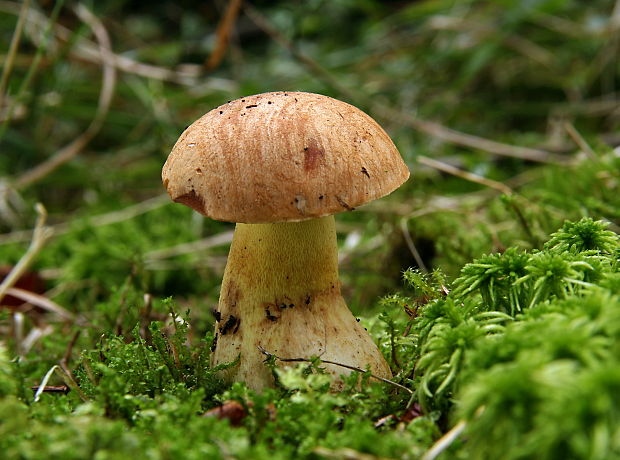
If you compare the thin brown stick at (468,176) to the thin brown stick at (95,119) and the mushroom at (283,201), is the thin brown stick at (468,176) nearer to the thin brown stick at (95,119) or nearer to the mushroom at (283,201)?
the mushroom at (283,201)

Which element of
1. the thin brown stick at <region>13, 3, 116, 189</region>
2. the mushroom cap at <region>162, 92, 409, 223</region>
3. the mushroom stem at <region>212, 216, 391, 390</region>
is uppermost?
the thin brown stick at <region>13, 3, 116, 189</region>

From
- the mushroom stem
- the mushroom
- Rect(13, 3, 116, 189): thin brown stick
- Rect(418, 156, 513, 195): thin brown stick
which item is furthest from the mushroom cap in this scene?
Rect(13, 3, 116, 189): thin brown stick

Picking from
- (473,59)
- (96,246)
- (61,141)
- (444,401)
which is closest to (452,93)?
(473,59)

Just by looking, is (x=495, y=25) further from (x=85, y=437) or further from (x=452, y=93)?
(x=85, y=437)

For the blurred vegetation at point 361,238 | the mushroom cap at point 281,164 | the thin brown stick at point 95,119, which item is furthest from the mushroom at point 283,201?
the thin brown stick at point 95,119

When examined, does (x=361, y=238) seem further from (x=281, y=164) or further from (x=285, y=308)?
(x=281, y=164)

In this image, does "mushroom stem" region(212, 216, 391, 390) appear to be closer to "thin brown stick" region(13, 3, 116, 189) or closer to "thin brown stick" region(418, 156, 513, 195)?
"thin brown stick" region(418, 156, 513, 195)

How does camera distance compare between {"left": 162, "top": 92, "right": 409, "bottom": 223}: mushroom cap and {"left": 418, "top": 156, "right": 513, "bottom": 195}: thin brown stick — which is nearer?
{"left": 162, "top": 92, "right": 409, "bottom": 223}: mushroom cap
